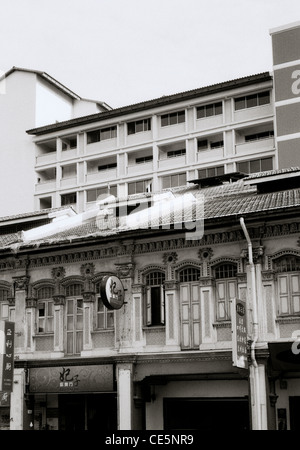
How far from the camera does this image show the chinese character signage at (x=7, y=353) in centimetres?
2112

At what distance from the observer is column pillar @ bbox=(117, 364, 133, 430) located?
66.0ft

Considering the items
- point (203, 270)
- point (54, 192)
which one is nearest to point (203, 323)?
point (203, 270)

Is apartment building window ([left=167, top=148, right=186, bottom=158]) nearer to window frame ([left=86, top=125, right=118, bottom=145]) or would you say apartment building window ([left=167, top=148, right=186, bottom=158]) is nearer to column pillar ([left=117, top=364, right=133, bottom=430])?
window frame ([left=86, top=125, right=118, bottom=145])

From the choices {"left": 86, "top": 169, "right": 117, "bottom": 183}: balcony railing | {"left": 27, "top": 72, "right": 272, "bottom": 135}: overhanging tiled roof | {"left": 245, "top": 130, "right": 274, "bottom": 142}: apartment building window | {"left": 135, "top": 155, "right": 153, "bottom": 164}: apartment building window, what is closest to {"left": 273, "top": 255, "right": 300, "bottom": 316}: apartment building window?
{"left": 27, "top": 72, "right": 272, "bottom": 135}: overhanging tiled roof

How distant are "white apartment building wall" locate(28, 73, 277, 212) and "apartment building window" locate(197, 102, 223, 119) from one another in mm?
221

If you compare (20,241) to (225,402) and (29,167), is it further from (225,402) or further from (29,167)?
(29,167)

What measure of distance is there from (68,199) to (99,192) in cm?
280

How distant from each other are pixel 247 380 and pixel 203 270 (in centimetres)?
324

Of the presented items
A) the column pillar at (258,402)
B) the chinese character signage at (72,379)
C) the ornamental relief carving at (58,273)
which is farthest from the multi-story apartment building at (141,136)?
the column pillar at (258,402)

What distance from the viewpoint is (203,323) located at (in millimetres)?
19969

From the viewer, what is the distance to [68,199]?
50.1m

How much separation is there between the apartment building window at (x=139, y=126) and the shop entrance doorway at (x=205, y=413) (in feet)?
96.8

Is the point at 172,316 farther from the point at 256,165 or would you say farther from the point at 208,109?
the point at 208,109

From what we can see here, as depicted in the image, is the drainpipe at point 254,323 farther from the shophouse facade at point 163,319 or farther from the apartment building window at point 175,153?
the apartment building window at point 175,153
